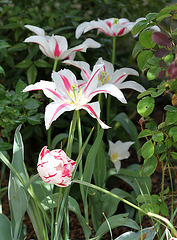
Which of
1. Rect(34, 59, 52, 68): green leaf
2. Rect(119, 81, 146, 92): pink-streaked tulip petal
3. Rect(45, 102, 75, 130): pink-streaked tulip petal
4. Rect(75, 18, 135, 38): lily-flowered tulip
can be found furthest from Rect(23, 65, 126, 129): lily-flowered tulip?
Rect(34, 59, 52, 68): green leaf

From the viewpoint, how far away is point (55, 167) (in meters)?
0.84

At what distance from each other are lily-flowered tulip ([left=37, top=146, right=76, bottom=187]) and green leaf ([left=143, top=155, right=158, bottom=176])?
27 centimetres

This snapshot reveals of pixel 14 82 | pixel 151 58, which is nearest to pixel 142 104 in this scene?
pixel 151 58

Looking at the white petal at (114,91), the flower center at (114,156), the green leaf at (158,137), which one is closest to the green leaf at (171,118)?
the green leaf at (158,137)

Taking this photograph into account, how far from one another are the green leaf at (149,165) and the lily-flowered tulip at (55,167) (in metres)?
0.27

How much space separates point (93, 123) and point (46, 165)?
78 cm

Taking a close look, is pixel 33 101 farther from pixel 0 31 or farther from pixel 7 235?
pixel 0 31

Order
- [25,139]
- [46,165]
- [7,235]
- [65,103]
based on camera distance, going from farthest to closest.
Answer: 1. [25,139]
2. [7,235]
3. [65,103]
4. [46,165]

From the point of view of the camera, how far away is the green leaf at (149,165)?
40.7 inches

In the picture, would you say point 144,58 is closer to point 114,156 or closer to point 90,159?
point 90,159

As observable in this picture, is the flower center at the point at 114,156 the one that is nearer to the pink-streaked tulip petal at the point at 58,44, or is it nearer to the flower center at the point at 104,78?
the flower center at the point at 104,78

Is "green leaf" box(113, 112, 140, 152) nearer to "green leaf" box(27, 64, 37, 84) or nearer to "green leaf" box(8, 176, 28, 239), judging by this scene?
"green leaf" box(27, 64, 37, 84)

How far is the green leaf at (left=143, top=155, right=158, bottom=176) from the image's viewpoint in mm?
1033

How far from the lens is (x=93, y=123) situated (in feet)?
5.25
